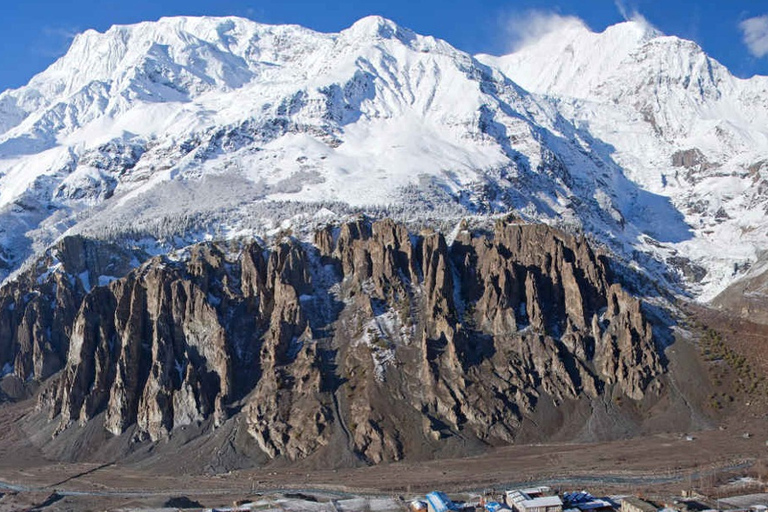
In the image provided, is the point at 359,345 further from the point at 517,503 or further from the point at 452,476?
the point at 517,503

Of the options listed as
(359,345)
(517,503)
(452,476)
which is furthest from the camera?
(359,345)

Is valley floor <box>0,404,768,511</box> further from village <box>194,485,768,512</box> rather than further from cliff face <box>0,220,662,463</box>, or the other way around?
cliff face <box>0,220,662,463</box>

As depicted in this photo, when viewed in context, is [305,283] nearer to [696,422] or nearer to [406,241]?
[406,241]

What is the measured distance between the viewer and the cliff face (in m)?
158

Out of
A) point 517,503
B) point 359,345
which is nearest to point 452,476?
point 517,503

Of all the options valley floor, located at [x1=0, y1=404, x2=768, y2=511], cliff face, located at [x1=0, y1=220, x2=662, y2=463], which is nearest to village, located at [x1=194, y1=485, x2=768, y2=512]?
valley floor, located at [x1=0, y1=404, x2=768, y2=511]

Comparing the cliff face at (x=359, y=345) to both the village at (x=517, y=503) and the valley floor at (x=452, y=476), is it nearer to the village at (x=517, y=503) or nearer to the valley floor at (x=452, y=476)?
the valley floor at (x=452, y=476)

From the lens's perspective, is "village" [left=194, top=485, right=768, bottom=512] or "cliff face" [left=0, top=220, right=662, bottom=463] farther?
"cliff face" [left=0, top=220, right=662, bottom=463]

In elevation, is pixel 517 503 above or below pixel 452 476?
below

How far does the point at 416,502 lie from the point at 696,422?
71.9 metres

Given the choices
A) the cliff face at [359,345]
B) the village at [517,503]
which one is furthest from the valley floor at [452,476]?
the cliff face at [359,345]

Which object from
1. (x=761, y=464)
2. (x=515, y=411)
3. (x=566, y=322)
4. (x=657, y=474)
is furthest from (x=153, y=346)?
(x=761, y=464)

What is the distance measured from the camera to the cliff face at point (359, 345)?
158m

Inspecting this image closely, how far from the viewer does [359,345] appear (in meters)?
173
